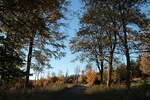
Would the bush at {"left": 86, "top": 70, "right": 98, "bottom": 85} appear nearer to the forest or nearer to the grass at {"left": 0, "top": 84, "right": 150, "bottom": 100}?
the forest

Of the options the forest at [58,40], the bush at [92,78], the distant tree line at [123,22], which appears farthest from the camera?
the bush at [92,78]

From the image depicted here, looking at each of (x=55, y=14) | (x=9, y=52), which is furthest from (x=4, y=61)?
(x=55, y=14)

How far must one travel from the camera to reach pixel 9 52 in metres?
8.64

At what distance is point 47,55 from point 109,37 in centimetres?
615

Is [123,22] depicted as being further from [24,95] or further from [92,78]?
[92,78]

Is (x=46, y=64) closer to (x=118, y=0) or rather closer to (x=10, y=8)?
(x=118, y=0)

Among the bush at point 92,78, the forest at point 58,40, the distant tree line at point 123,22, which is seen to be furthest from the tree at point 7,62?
the bush at point 92,78

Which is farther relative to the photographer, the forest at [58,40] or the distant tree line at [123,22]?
the distant tree line at [123,22]

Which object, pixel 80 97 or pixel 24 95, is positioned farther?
pixel 80 97

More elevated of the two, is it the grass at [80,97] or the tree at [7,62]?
the tree at [7,62]

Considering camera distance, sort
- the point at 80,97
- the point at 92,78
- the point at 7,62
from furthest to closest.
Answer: the point at 92,78, the point at 80,97, the point at 7,62

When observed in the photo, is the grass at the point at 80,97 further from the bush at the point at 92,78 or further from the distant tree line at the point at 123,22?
the bush at the point at 92,78

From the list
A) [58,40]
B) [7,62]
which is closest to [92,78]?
[58,40]

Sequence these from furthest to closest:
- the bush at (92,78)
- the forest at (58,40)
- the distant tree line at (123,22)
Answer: the bush at (92,78) → the distant tree line at (123,22) → the forest at (58,40)
